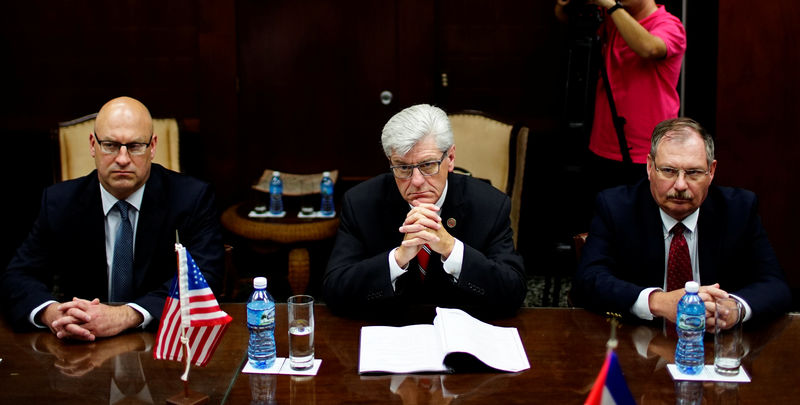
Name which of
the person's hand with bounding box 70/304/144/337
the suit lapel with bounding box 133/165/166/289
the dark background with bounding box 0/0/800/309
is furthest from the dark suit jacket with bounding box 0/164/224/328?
the dark background with bounding box 0/0/800/309

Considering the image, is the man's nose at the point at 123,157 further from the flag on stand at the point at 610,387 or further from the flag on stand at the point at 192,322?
the flag on stand at the point at 610,387

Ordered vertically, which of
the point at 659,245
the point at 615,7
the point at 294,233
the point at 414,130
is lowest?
the point at 294,233

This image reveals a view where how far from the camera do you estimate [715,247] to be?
7.93ft

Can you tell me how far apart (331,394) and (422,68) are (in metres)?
3.29

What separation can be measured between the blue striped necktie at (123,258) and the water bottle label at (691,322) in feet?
5.33

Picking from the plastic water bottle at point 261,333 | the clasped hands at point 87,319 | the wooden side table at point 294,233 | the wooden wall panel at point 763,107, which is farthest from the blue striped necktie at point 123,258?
the wooden wall panel at point 763,107

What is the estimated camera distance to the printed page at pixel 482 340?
6.16 ft

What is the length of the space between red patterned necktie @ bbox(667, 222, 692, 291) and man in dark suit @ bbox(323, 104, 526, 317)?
1.47 feet

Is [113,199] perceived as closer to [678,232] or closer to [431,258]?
[431,258]

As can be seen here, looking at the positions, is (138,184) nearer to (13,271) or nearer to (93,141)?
(93,141)

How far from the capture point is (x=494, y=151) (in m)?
4.21

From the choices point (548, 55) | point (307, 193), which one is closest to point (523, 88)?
point (548, 55)

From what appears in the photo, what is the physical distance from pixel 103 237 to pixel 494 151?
7.20 feet

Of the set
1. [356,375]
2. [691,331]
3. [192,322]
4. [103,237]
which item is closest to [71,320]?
[192,322]
